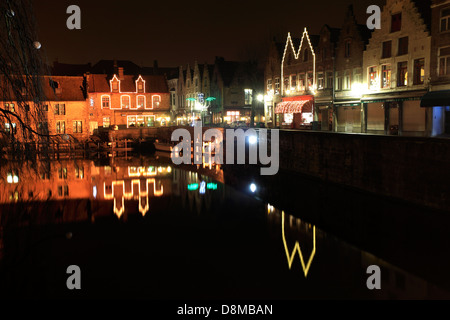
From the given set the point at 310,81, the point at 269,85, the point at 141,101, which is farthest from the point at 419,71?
the point at 141,101

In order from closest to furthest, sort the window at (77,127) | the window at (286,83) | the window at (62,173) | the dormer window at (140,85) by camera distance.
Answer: the window at (62,173)
the window at (286,83)
the window at (77,127)
the dormer window at (140,85)

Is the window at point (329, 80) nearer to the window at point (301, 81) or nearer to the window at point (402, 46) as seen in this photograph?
the window at point (301, 81)

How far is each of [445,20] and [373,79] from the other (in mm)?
7965

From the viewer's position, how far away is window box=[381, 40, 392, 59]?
33.4m

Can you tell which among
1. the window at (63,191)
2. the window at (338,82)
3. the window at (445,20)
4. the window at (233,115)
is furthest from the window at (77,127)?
the window at (445,20)

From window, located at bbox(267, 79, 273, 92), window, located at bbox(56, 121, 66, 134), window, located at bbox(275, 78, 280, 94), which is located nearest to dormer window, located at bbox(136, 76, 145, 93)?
window, located at bbox(56, 121, 66, 134)

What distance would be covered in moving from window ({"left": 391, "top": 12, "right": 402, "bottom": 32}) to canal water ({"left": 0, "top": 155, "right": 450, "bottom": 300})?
14996 mm

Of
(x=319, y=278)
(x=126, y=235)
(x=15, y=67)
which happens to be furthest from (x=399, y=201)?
(x=15, y=67)

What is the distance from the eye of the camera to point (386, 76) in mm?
33875

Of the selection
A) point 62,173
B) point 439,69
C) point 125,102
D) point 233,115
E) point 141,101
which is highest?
point 141,101

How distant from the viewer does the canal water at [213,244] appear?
12.0 meters

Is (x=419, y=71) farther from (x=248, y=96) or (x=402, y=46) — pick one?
(x=248, y=96)

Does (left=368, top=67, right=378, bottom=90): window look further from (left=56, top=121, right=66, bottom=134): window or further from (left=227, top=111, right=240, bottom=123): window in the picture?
(left=56, top=121, right=66, bottom=134): window

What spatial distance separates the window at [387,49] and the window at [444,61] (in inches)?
→ 215
